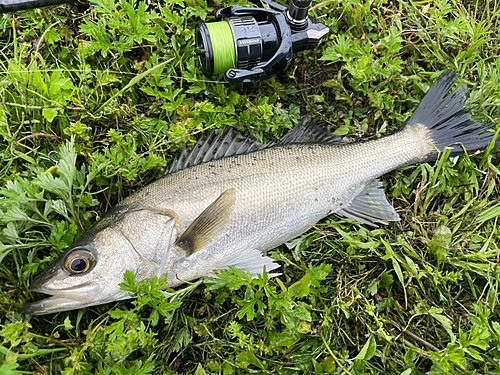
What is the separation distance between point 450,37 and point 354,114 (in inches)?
42.9

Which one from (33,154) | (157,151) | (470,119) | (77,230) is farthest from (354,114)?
(33,154)

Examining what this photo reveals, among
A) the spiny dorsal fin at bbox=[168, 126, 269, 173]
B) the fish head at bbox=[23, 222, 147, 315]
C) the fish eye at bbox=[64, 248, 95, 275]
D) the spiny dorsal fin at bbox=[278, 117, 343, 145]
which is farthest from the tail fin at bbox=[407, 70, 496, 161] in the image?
the fish eye at bbox=[64, 248, 95, 275]

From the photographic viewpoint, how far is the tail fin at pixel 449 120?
2715 mm

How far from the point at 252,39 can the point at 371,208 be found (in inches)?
63.3

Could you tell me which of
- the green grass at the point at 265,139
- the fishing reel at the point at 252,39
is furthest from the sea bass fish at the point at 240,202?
the fishing reel at the point at 252,39

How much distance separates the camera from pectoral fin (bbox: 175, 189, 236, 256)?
2.24 meters

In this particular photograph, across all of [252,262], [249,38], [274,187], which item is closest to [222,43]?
[249,38]

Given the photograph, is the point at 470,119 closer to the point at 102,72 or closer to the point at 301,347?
the point at 301,347

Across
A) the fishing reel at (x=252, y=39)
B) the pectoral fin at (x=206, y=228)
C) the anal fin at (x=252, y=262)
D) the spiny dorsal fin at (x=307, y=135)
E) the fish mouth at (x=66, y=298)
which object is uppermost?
the fishing reel at (x=252, y=39)

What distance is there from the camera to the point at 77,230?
2.39m

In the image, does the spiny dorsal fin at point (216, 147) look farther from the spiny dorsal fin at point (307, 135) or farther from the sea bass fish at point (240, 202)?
the spiny dorsal fin at point (307, 135)

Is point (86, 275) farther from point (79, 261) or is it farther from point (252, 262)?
point (252, 262)

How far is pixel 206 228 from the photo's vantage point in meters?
2.25

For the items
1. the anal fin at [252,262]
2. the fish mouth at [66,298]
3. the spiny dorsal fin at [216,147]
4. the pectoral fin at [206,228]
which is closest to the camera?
the fish mouth at [66,298]
